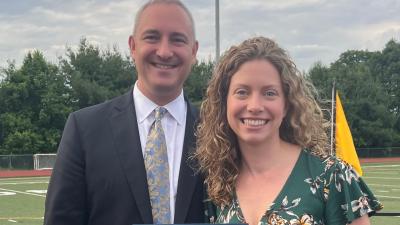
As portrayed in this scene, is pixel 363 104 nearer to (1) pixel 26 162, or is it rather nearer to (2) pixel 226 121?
(1) pixel 26 162

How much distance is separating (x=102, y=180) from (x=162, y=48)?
26.7 inches

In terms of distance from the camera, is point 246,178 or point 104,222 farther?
point 246,178

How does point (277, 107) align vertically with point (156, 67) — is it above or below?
below

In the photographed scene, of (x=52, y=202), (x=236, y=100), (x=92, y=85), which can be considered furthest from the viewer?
(x=92, y=85)

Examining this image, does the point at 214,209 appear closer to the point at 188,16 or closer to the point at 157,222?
the point at 157,222

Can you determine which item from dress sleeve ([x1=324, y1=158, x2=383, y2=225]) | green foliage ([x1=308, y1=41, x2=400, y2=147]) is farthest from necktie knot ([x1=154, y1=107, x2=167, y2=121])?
green foliage ([x1=308, y1=41, x2=400, y2=147])

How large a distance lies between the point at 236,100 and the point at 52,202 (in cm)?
98

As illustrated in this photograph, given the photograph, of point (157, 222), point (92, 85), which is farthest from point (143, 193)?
point (92, 85)

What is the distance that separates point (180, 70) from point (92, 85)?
35998 millimetres

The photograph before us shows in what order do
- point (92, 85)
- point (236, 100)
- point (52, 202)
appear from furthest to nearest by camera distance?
point (92, 85) → point (236, 100) → point (52, 202)

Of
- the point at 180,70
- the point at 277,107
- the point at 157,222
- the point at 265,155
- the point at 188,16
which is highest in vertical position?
the point at 188,16

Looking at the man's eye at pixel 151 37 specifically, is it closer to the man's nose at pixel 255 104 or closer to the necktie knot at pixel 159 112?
the necktie knot at pixel 159 112

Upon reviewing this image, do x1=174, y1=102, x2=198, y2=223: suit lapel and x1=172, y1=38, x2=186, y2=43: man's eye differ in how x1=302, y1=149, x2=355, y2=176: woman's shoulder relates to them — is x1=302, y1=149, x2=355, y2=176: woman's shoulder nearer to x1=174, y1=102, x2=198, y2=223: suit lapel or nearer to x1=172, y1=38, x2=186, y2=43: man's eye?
x1=174, y1=102, x2=198, y2=223: suit lapel

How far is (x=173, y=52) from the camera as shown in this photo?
2.86 metres
